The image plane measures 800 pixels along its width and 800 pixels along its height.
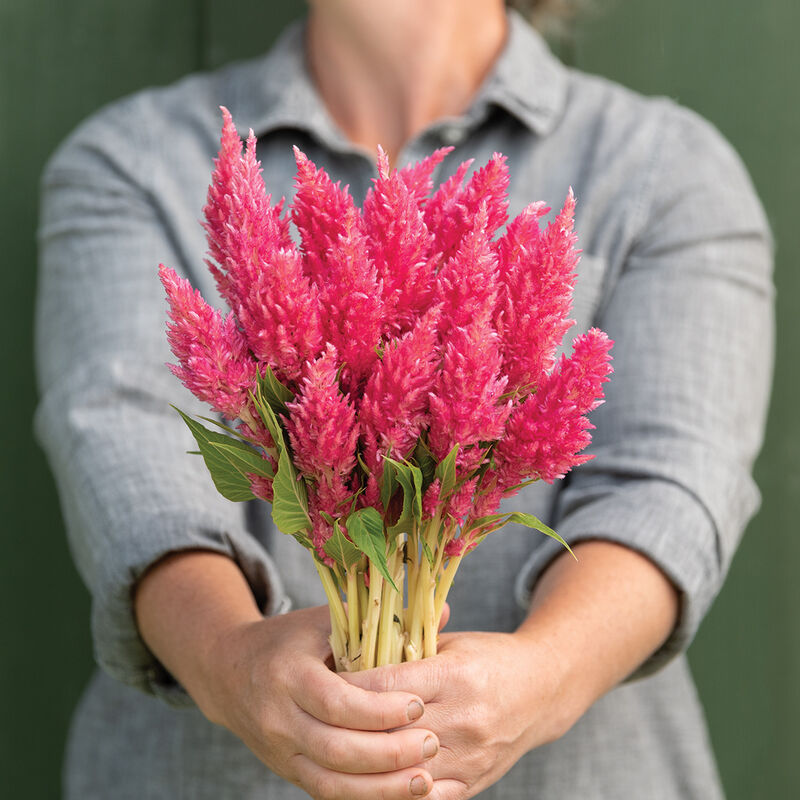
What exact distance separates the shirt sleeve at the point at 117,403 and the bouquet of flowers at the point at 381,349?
297 mm

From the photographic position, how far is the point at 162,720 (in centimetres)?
93

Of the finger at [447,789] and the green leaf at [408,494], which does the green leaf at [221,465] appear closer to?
the green leaf at [408,494]

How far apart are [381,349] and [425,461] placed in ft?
0.20

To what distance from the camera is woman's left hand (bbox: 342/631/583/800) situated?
1.75 ft

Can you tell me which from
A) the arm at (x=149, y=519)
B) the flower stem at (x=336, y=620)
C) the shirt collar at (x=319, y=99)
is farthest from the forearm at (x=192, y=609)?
the shirt collar at (x=319, y=99)

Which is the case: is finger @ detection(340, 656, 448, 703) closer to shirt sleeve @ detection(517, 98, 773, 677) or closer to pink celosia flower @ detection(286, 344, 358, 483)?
pink celosia flower @ detection(286, 344, 358, 483)

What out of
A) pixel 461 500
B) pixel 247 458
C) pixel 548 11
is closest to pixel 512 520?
pixel 461 500

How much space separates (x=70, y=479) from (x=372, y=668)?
16.0 inches

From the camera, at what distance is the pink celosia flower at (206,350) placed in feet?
1.43

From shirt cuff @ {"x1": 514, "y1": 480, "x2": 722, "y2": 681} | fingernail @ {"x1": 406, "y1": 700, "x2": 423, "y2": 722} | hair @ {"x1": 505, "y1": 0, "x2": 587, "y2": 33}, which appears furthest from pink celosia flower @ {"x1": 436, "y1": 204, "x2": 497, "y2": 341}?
hair @ {"x1": 505, "y1": 0, "x2": 587, "y2": 33}

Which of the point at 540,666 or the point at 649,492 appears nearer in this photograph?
the point at 540,666

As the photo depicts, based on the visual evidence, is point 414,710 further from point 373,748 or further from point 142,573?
point 142,573

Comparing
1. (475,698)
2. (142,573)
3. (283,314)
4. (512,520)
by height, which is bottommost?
(142,573)

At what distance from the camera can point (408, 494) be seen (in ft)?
1.57
